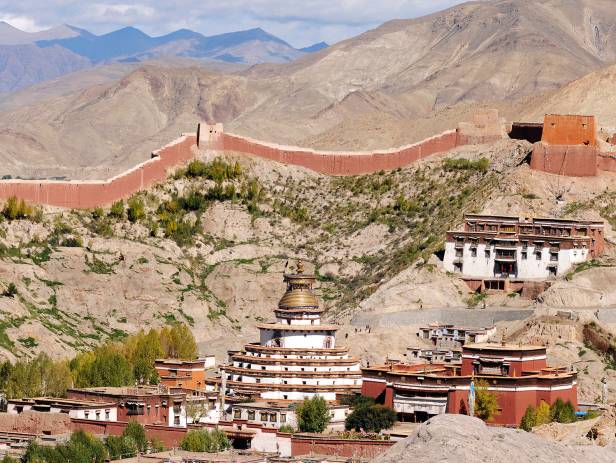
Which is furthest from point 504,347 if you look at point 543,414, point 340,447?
point 340,447

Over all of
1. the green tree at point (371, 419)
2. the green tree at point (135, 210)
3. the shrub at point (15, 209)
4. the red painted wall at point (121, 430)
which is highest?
the green tree at point (135, 210)

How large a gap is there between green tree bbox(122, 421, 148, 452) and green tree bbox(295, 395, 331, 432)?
5.76 m

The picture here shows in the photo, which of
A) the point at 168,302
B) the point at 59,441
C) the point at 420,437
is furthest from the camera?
the point at 168,302

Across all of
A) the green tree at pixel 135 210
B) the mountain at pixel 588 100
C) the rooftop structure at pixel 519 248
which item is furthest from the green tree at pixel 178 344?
the mountain at pixel 588 100

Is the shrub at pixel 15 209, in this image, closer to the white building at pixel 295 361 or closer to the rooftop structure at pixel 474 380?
the white building at pixel 295 361

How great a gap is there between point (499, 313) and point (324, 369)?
16.5 meters

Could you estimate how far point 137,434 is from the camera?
2891 inches

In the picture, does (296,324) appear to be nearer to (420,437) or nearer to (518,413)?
(518,413)

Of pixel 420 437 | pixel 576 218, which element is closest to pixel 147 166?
pixel 576 218

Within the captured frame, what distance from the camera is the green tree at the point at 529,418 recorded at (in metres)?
74.8

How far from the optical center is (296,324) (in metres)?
87.4

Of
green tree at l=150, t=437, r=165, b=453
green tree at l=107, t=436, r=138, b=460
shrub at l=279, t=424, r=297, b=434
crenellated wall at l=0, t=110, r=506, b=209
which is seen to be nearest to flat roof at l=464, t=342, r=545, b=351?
shrub at l=279, t=424, r=297, b=434

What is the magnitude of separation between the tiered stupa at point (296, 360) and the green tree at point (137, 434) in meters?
10.3

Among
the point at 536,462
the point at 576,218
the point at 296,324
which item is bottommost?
the point at 536,462
